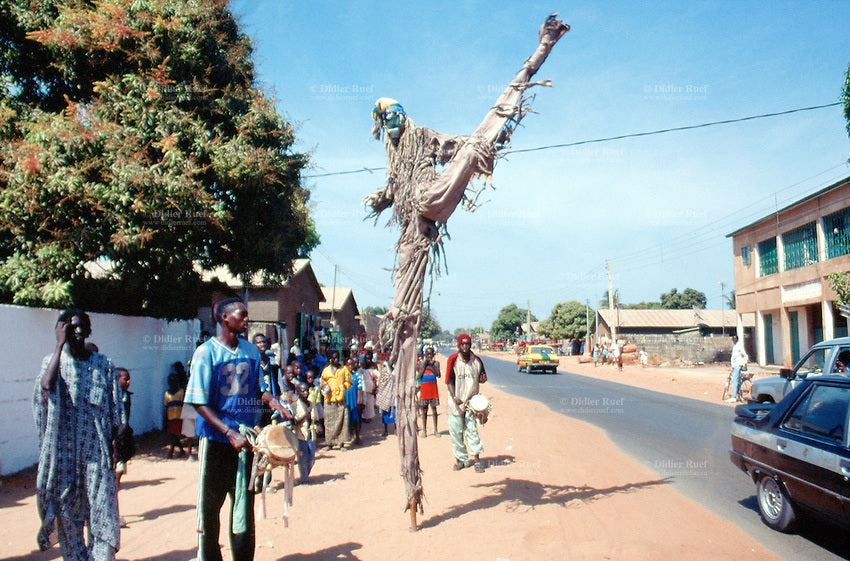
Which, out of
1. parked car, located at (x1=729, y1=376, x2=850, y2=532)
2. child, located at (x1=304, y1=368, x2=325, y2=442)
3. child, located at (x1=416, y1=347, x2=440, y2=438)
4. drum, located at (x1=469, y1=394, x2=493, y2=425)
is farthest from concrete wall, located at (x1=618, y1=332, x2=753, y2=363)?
parked car, located at (x1=729, y1=376, x2=850, y2=532)

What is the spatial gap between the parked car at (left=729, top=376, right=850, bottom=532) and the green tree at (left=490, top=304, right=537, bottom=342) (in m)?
108

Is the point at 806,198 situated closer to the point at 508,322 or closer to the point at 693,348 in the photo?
the point at 693,348

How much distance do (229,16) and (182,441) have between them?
8.21 metres

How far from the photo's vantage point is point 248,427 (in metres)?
3.93

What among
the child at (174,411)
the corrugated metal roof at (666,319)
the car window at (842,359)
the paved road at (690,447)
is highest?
the corrugated metal roof at (666,319)

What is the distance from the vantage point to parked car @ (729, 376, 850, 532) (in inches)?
181

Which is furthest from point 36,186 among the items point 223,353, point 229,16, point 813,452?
point 813,452

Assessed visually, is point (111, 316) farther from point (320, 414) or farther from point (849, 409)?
point (849, 409)

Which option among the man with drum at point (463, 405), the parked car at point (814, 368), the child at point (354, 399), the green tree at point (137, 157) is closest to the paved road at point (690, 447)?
the parked car at point (814, 368)

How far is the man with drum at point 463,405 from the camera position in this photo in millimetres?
8086

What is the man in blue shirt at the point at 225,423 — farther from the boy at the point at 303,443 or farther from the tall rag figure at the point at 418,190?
the boy at the point at 303,443

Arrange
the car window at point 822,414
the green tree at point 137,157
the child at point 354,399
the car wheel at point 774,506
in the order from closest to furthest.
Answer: the car window at point 822,414 < the car wheel at point 774,506 < the green tree at point 137,157 < the child at point 354,399

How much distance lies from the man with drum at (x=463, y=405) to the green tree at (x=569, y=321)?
57820mm

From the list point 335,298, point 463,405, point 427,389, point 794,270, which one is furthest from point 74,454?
point 335,298
